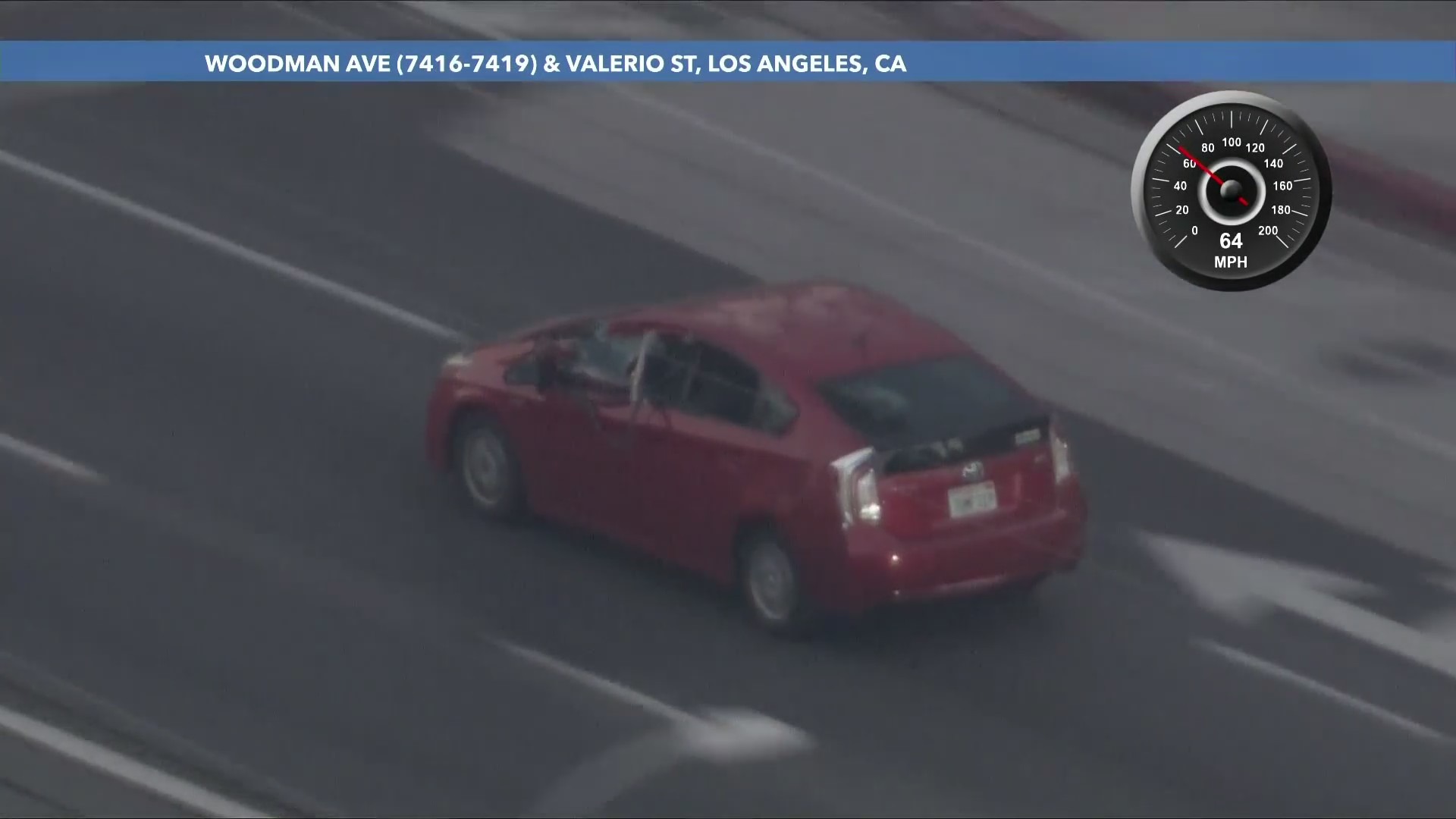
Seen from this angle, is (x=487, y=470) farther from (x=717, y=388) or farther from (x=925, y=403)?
(x=925, y=403)

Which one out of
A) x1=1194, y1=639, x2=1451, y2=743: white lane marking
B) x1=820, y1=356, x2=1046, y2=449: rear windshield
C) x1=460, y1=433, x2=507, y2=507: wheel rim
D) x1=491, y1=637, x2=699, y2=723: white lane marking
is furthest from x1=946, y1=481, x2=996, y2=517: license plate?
x1=460, y1=433, x2=507, y2=507: wheel rim

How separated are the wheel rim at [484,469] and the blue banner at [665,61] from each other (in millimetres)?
2352

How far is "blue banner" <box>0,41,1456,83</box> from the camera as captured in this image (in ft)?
41.1

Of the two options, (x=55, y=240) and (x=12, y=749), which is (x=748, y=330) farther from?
(x=55, y=240)

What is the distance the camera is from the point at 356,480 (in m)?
11.8

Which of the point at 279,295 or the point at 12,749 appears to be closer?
the point at 12,749

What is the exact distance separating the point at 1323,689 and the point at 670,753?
3190 mm

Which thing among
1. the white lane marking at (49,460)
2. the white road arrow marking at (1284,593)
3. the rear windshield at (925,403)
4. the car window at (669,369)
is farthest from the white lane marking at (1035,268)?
the white lane marking at (49,460)

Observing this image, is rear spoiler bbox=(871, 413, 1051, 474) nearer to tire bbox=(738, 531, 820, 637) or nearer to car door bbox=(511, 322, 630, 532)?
tire bbox=(738, 531, 820, 637)

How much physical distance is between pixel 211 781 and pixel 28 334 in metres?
4.96

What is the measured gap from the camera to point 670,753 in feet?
30.7

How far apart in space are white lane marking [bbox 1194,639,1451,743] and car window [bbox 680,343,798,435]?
236 centimetres

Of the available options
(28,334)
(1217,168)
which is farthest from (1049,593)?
(28,334)

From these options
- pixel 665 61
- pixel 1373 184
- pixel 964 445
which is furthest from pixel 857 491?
pixel 1373 184
